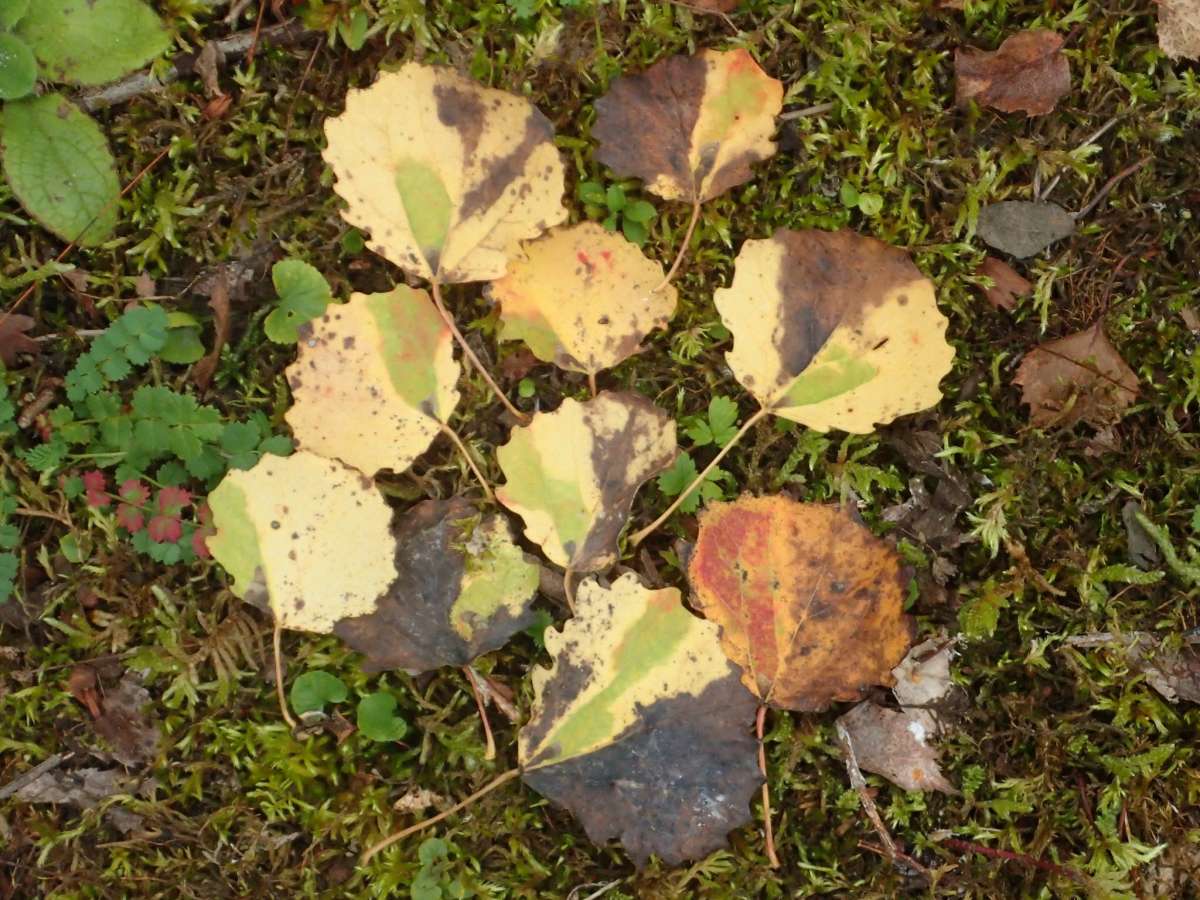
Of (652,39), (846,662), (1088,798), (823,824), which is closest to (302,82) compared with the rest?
(652,39)

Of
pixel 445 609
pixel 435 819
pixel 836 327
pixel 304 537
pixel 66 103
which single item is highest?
pixel 66 103

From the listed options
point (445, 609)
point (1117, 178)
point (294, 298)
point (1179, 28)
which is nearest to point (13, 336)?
point (294, 298)

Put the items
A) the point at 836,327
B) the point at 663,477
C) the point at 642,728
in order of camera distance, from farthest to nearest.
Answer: the point at 663,477, the point at 836,327, the point at 642,728

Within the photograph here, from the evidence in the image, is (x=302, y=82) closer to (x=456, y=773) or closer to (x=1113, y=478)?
(x=456, y=773)

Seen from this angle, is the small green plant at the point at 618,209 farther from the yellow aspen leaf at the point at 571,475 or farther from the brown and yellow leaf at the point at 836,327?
the yellow aspen leaf at the point at 571,475

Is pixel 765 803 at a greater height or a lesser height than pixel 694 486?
lesser

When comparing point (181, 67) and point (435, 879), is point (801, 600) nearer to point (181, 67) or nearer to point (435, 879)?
point (435, 879)

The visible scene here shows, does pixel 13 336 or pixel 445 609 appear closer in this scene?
pixel 445 609

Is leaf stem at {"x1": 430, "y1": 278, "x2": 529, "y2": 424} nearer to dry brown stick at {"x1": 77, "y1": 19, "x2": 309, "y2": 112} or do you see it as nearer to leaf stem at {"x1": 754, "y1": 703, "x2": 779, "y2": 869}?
dry brown stick at {"x1": 77, "y1": 19, "x2": 309, "y2": 112}
